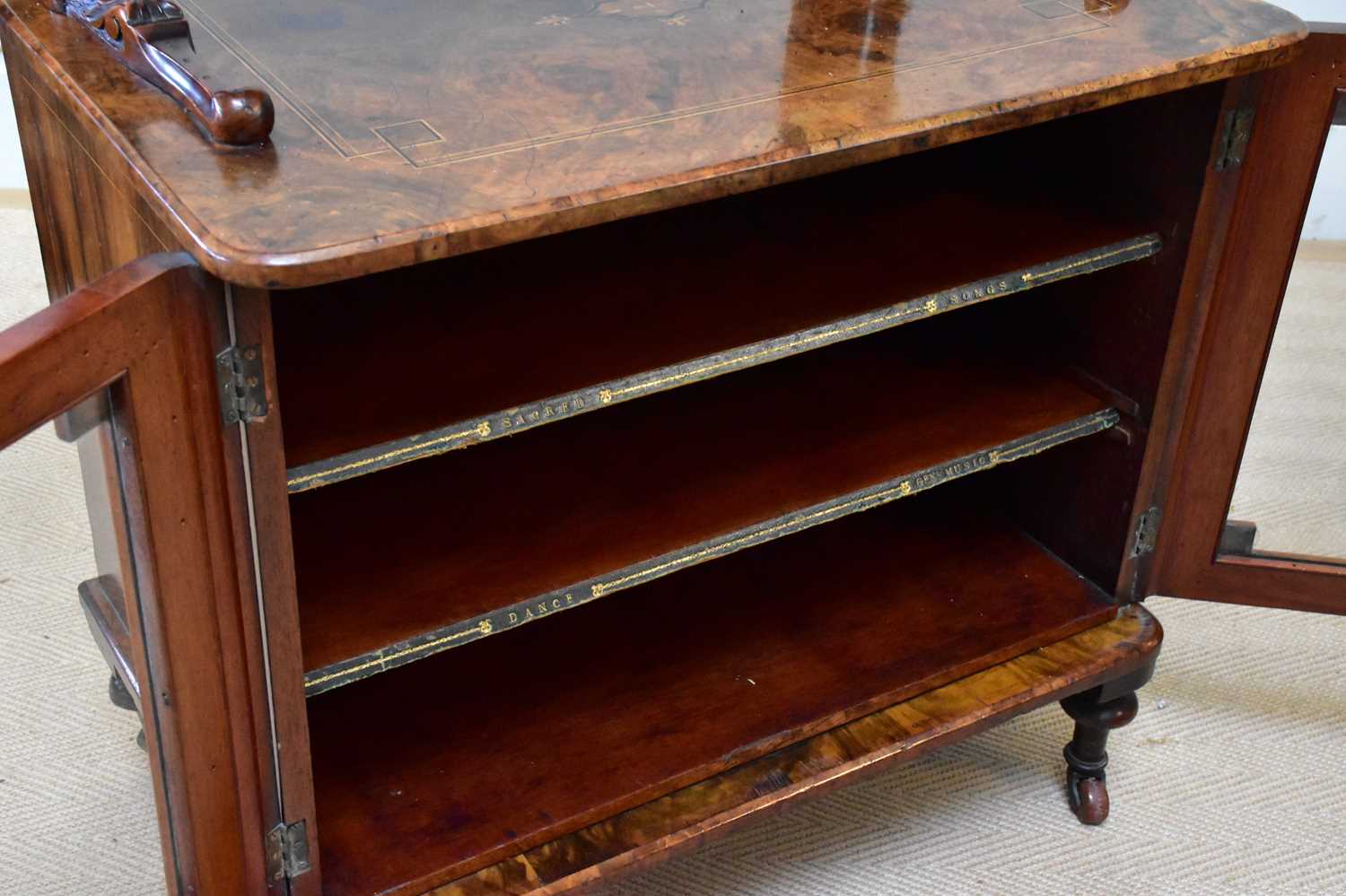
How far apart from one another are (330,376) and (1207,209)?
0.77 meters

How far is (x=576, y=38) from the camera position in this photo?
123 cm

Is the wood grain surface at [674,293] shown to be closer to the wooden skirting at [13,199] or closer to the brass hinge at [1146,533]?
the brass hinge at [1146,533]

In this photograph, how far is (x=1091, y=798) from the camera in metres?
1.63

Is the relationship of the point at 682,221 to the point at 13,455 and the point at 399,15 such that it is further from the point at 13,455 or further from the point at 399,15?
the point at 13,455

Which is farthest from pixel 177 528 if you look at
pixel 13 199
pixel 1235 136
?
pixel 13 199

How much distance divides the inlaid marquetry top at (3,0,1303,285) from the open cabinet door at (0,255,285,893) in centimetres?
7

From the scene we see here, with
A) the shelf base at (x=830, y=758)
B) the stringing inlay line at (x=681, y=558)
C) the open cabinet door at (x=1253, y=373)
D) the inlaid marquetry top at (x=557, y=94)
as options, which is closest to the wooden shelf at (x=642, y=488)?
the stringing inlay line at (x=681, y=558)

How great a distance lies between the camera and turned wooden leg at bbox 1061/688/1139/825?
1.58 meters

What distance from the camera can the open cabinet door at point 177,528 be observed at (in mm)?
861

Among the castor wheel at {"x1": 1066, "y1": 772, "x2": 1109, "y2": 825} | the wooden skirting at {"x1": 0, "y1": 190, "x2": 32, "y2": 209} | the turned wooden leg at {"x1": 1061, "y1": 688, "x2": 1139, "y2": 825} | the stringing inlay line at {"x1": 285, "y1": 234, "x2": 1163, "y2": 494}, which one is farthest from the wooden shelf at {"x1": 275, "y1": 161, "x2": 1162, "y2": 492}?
the wooden skirting at {"x1": 0, "y1": 190, "x2": 32, "y2": 209}

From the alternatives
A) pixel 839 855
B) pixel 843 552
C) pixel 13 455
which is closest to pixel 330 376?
pixel 843 552

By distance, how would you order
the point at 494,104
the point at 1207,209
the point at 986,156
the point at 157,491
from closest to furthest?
the point at 157,491 < the point at 494,104 < the point at 1207,209 < the point at 986,156

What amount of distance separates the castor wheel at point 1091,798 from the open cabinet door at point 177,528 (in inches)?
34.5

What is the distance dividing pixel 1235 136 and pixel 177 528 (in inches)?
36.3
